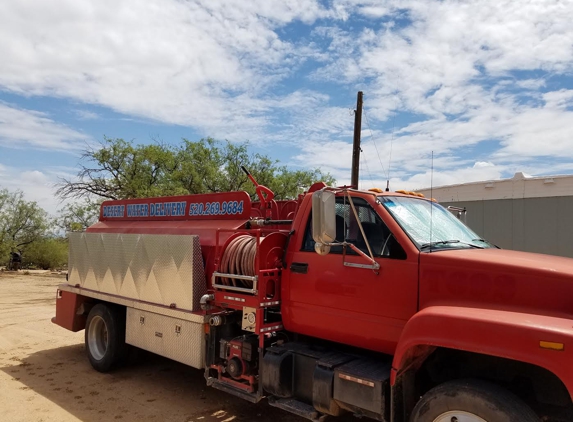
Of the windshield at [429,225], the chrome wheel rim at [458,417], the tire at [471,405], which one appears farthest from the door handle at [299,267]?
the chrome wheel rim at [458,417]

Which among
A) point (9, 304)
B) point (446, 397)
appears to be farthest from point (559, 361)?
point (9, 304)

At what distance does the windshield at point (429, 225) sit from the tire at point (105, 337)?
14.9ft

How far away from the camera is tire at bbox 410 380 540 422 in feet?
9.51

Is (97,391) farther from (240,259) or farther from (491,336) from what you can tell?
(491,336)

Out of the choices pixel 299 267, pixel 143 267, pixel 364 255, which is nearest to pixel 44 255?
pixel 143 267

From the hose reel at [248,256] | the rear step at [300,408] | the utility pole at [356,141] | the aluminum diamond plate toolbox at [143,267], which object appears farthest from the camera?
the utility pole at [356,141]

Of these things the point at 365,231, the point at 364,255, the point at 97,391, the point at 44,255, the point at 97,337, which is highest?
the point at 365,231

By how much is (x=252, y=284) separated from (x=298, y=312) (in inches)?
23.0

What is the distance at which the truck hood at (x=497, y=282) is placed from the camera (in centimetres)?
311

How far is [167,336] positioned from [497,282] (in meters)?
3.90

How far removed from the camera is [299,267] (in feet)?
14.7

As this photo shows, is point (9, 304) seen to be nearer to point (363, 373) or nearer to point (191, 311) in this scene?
point (191, 311)

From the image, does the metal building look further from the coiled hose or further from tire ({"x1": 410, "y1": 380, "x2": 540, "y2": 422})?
tire ({"x1": 410, "y1": 380, "x2": 540, "y2": 422})

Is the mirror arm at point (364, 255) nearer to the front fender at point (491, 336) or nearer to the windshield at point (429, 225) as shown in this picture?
the windshield at point (429, 225)
